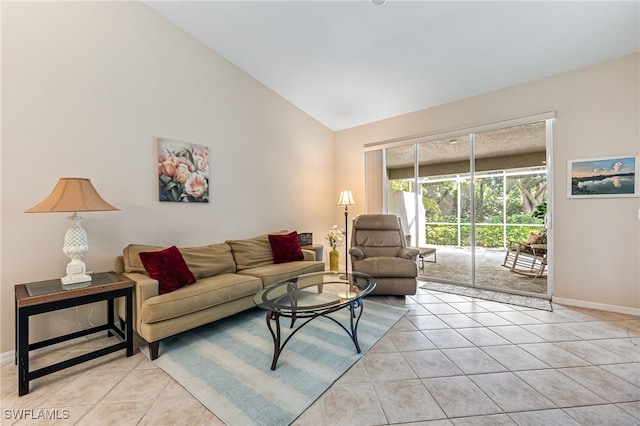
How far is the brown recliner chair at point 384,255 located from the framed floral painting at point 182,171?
7.06 feet

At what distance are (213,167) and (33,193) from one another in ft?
5.48

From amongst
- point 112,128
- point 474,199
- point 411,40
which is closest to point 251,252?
point 112,128

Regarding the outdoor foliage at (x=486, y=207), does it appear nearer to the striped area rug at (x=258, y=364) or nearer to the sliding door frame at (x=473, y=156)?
the sliding door frame at (x=473, y=156)

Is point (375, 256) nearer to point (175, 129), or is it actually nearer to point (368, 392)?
point (368, 392)

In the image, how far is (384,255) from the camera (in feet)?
13.0

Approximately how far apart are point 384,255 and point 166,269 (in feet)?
9.19

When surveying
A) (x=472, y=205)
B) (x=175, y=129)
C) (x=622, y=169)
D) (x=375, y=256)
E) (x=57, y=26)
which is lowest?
(x=375, y=256)

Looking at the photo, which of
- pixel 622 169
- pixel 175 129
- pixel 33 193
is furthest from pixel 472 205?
pixel 33 193

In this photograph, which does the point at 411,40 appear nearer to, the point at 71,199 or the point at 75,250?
the point at 71,199

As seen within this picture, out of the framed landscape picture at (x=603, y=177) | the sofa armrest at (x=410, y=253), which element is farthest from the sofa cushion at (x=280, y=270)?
the framed landscape picture at (x=603, y=177)

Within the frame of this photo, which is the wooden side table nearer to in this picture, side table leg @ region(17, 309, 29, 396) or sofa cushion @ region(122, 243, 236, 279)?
side table leg @ region(17, 309, 29, 396)

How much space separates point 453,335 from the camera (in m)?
2.48

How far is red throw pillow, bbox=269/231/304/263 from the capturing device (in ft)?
12.0

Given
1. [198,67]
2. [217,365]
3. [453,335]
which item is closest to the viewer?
[217,365]
